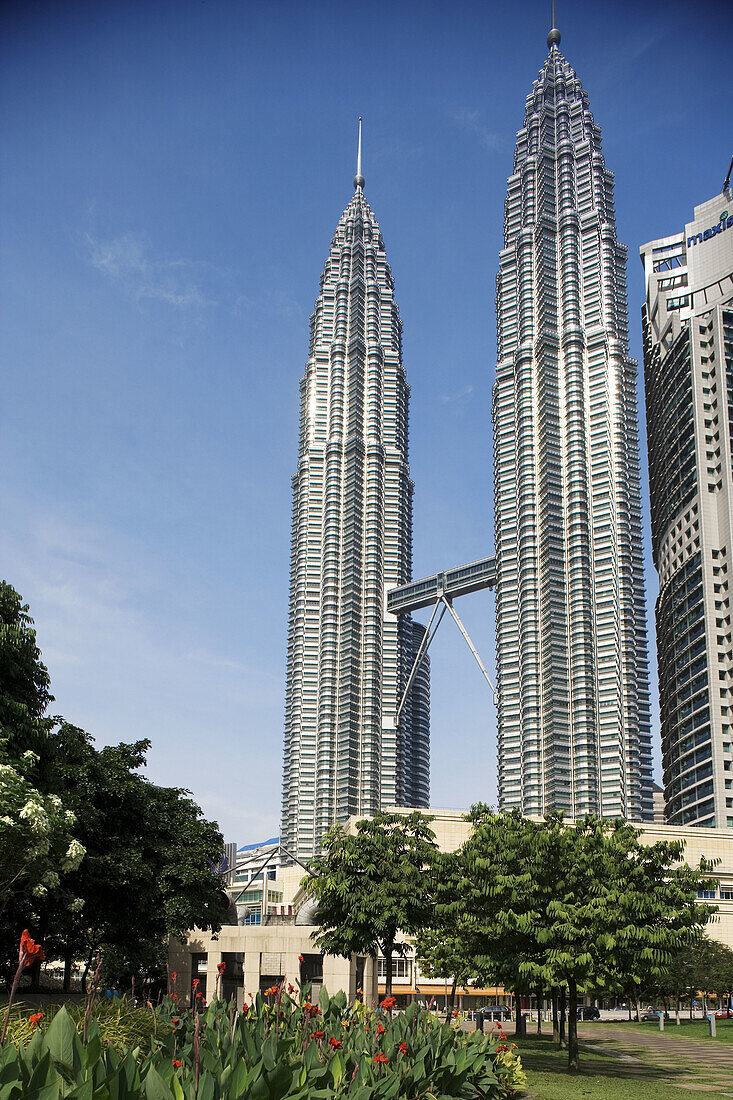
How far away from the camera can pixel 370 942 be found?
39000mm

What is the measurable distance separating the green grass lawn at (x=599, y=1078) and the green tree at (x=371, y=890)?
21.9ft

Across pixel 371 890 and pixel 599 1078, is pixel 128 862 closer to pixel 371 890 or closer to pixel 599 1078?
pixel 371 890

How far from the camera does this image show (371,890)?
127ft

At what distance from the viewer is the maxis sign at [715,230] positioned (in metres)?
148

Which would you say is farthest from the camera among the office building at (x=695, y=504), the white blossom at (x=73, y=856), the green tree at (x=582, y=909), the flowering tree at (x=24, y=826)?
the office building at (x=695, y=504)

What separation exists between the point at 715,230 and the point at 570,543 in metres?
A: 56.8

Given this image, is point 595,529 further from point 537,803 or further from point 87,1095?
point 87,1095

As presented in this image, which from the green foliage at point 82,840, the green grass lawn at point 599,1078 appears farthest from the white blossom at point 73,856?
the green grass lawn at point 599,1078

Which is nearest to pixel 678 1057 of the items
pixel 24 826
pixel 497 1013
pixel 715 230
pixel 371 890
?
pixel 371 890

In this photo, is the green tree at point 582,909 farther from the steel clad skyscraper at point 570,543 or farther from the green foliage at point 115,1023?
the steel clad skyscraper at point 570,543

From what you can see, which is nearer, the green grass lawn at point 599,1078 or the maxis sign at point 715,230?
the green grass lawn at point 599,1078

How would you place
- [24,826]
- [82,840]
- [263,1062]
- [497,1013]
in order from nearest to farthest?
1. [263,1062]
2. [24,826]
3. [82,840]
4. [497,1013]

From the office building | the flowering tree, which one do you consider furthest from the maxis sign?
the flowering tree

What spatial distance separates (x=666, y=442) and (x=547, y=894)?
13970cm
